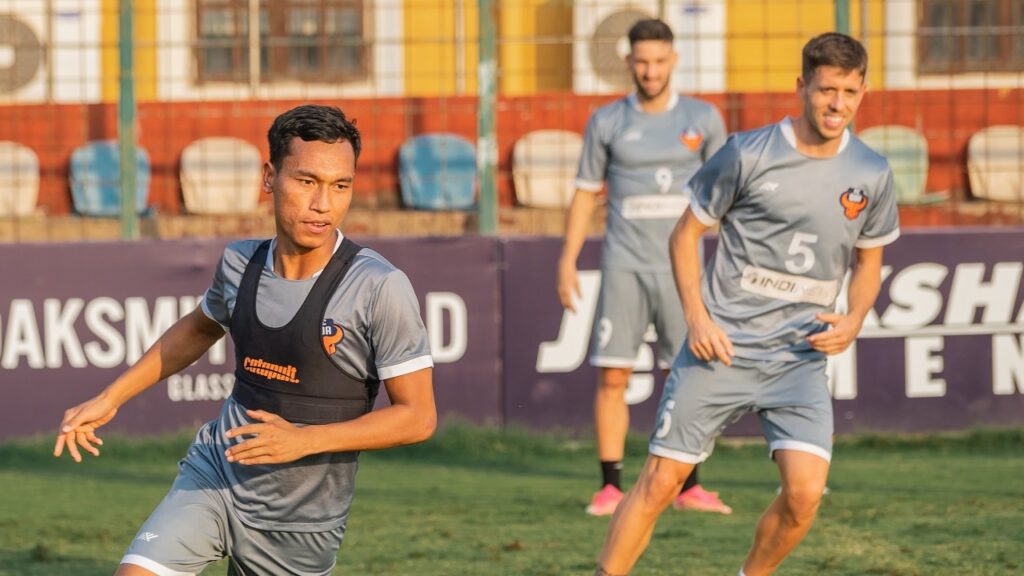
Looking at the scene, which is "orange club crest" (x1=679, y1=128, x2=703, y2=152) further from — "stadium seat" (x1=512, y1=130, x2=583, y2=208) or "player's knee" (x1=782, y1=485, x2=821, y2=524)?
"player's knee" (x1=782, y1=485, x2=821, y2=524)

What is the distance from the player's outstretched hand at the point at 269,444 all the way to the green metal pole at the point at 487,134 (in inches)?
255

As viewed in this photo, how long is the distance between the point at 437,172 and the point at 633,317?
3.63m

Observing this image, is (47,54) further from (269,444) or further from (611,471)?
(269,444)

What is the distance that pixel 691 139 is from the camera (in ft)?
26.9

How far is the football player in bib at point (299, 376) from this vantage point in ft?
13.6

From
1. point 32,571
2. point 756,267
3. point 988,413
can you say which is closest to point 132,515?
point 32,571

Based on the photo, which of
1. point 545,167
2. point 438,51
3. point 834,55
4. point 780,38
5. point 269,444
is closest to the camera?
point 269,444

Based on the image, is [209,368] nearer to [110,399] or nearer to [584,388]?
[584,388]

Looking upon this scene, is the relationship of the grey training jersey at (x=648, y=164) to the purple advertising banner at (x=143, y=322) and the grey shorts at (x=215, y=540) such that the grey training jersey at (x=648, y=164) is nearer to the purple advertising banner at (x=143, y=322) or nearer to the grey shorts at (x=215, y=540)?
the purple advertising banner at (x=143, y=322)

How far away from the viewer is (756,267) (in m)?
5.68

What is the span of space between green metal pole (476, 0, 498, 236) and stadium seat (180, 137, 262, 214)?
173 cm

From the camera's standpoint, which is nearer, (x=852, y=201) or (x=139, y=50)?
(x=852, y=201)

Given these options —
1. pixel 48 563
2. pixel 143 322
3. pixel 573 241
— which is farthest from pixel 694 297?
pixel 143 322

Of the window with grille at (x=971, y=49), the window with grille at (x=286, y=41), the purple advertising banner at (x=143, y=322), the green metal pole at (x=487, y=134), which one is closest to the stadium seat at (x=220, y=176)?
the window with grille at (x=286, y=41)
